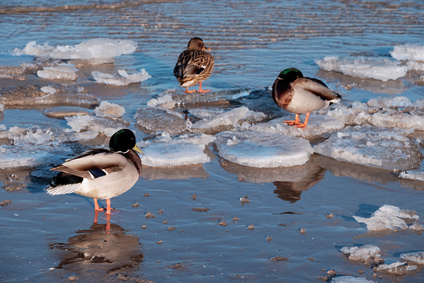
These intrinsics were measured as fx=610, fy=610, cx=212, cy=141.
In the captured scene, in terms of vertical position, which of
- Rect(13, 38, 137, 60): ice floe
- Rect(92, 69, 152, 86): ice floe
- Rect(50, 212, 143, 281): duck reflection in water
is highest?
Rect(13, 38, 137, 60): ice floe

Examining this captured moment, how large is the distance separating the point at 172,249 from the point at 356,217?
1.44 m

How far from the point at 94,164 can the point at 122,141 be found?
0.36m

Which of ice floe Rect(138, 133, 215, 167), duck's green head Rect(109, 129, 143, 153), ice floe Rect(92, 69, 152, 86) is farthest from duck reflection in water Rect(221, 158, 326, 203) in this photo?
ice floe Rect(92, 69, 152, 86)

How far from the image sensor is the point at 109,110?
7.16 meters

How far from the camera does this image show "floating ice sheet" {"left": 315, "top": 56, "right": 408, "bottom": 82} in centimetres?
886

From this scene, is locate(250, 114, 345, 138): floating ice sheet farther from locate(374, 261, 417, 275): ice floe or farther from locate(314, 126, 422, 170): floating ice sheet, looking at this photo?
locate(374, 261, 417, 275): ice floe

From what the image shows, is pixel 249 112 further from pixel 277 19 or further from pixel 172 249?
pixel 277 19

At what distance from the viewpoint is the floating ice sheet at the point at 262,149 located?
5.77 m

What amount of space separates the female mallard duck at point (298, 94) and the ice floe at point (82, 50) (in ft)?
11.8

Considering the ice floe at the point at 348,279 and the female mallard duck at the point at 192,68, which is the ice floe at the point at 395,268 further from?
the female mallard duck at the point at 192,68

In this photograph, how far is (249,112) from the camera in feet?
A: 24.0

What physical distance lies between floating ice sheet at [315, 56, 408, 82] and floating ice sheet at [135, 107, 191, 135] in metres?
3.10

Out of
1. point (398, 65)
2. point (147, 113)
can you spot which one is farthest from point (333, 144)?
point (398, 65)

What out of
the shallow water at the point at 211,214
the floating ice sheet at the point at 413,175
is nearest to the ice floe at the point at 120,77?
the shallow water at the point at 211,214
